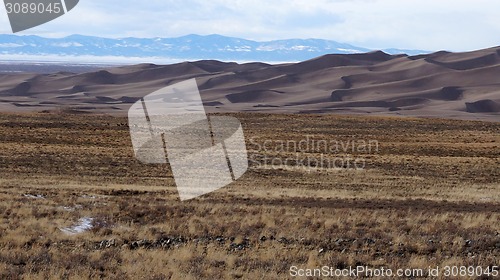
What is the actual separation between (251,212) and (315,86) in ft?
380

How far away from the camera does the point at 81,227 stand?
1166 centimetres

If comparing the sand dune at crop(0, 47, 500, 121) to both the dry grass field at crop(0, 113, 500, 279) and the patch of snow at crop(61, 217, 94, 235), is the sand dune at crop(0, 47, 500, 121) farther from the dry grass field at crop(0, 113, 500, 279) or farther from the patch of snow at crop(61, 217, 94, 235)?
the patch of snow at crop(61, 217, 94, 235)

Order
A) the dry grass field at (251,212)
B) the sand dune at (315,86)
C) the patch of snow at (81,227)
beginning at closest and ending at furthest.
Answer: the dry grass field at (251,212) → the patch of snow at (81,227) → the sand dune at (315,86)

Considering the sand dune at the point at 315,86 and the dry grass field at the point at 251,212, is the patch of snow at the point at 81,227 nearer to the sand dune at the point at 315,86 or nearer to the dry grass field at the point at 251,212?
the dry grass field at the point at 251,212

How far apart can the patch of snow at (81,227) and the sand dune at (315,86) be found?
2863 inches

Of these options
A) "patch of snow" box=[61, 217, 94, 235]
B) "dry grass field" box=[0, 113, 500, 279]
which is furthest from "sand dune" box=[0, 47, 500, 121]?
"patch of snow" box=[61, 217, 94, 235]

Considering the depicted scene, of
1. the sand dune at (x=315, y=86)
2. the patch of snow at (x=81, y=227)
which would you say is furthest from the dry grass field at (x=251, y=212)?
the sand dune at (x=315, y=86)

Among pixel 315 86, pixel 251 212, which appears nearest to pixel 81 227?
pixel 251 212

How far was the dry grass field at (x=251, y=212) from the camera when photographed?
29.4 ft

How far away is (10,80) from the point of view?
138 meters

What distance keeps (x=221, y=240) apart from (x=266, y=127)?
38.5 m

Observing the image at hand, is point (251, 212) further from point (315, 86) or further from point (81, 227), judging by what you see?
point (315, 86)

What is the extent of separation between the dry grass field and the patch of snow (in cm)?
4

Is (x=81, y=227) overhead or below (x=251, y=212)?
overhead
